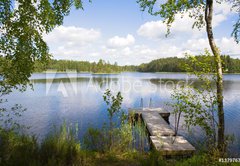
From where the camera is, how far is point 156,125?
1174 cm

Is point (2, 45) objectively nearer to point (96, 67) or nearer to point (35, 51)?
point (35, 51)

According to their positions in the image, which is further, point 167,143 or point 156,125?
point 156,125

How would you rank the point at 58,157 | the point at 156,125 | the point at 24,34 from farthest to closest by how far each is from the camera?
1. the point at 156,125
2. the point at 58,157
3. the point at 24,34

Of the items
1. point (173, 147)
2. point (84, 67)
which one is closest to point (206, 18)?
point (173, 147)

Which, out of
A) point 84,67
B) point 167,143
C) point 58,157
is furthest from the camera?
point 84,67

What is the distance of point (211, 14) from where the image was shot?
5988 mm

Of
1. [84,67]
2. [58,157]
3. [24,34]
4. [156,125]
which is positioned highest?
[84,67]

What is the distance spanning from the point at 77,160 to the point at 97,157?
872 millimetres

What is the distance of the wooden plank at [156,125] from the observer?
10.1 m

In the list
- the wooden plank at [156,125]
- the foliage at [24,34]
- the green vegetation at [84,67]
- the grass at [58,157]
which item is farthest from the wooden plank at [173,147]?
the green vegetation at [84,67]

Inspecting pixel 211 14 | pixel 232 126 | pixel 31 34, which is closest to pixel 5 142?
pixel 31 34

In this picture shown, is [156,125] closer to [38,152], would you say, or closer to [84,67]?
[38,152]

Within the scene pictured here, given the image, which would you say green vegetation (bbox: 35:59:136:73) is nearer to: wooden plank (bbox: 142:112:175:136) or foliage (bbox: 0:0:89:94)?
wooden plank (bbox: 142:112:175:136)

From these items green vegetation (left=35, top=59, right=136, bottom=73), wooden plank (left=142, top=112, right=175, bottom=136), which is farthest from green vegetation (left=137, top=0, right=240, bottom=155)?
green vegetation (left=35, top=59, right=136, bottom=73)
